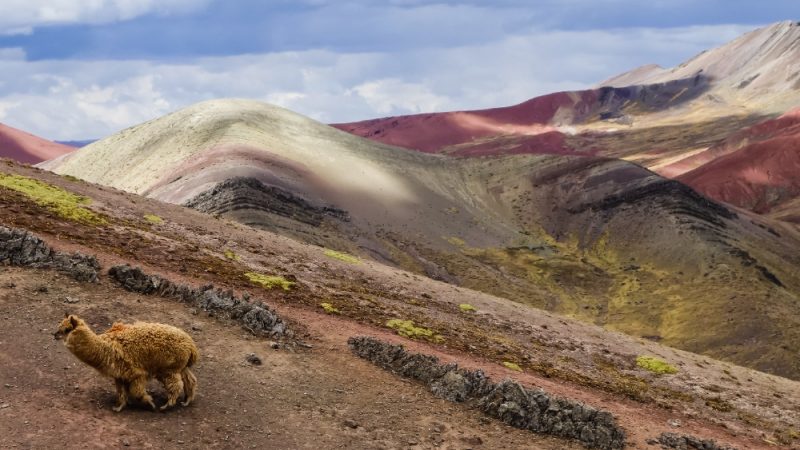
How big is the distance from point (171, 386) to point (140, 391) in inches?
26.0

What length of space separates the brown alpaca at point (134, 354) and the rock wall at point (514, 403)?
7.32 meters

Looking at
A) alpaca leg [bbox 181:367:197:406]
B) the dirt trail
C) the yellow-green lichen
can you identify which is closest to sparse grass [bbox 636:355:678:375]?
the dirt trail

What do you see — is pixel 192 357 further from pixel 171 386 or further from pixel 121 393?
pixel 121 393

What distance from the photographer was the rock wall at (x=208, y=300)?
20562 mm

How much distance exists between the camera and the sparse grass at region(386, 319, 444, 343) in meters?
25.9

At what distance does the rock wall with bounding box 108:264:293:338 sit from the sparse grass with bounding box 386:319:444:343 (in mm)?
5778

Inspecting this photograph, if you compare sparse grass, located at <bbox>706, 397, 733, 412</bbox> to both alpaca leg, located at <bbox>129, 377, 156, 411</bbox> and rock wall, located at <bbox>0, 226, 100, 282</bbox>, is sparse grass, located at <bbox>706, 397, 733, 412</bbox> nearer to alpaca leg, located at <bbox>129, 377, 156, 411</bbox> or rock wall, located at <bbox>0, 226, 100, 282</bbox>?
alpaca leg, located at <bbox>129, 377, 156, 411</bbox>

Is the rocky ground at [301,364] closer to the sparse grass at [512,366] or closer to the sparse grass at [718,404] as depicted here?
the sparse grass at [718,404]

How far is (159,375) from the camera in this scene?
1475 cm

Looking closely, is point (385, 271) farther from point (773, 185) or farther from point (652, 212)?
point (773, 185)

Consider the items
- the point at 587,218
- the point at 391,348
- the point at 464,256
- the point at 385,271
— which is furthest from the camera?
the point at 587,218

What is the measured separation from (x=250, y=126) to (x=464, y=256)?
43022 mm

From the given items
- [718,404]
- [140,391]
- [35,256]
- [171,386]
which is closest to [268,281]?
Answer: [35,256]

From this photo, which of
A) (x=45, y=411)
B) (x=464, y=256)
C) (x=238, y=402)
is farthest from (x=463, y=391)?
(x=464, y=256)
